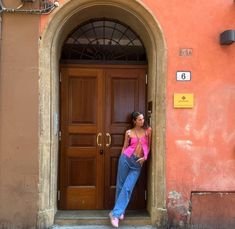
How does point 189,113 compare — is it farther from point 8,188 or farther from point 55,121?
point 8,188

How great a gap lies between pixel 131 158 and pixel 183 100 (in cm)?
114

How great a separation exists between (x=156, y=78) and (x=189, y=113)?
2.30 feet

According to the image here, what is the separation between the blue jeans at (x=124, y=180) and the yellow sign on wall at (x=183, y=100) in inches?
39.7

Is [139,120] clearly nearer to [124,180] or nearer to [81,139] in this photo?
[124,180]

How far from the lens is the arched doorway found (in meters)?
6.49

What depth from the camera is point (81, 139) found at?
6.50 meters

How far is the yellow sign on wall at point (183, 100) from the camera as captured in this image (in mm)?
5934

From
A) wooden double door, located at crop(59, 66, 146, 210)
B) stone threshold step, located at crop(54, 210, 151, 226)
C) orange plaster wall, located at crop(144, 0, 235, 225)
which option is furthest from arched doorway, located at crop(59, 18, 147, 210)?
orange plaster wall, located at crop(144, 0, 235, 225)

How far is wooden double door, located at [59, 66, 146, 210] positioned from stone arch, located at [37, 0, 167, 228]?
36 cm

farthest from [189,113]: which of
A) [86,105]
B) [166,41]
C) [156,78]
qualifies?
[86,105]

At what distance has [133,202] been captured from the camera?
6578mm

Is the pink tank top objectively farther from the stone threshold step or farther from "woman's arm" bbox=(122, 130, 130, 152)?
the stone threshold step

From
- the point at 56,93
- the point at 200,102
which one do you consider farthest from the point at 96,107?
the point at 200,102

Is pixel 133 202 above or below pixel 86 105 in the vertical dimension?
below
